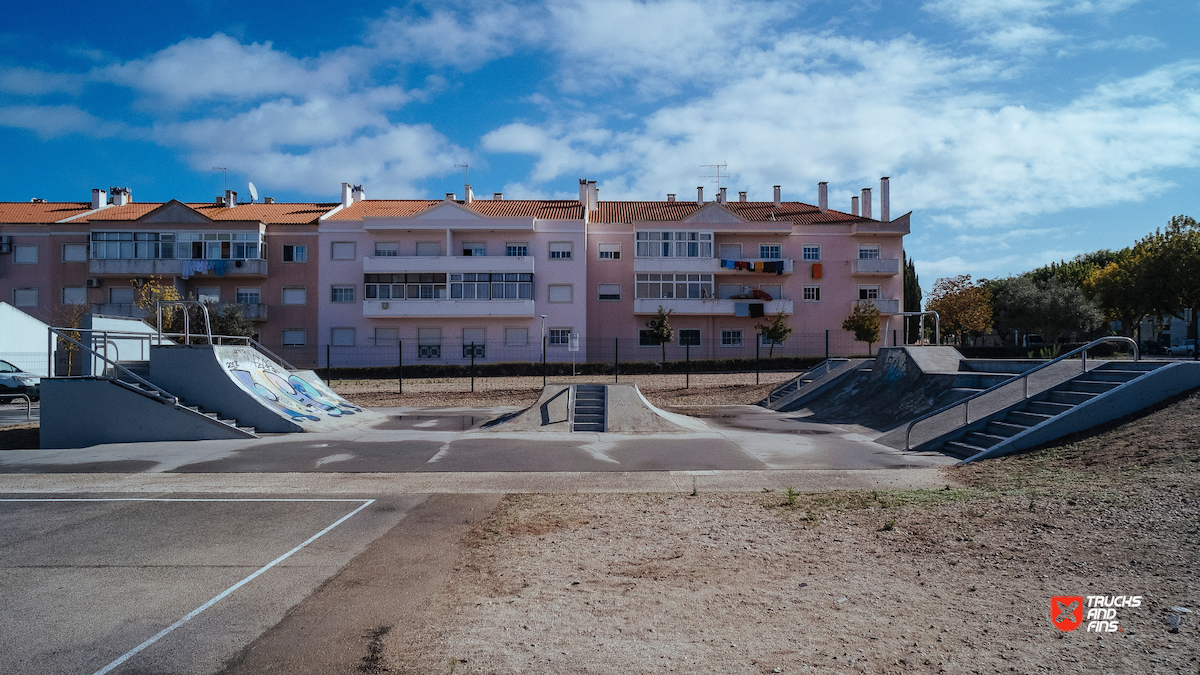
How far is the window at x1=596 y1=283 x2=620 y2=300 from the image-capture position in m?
47.8

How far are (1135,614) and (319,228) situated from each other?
160 feet

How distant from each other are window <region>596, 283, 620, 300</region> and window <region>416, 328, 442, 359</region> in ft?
37.1

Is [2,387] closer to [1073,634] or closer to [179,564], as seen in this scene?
[179,564]

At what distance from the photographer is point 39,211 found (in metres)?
49.0

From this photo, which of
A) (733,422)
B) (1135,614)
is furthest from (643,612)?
(733,422)

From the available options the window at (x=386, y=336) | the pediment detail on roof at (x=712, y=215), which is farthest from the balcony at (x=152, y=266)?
the pediment detail on roof at (x=712, y=215)

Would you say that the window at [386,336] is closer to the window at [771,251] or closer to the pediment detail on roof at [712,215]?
the pediment detail on roof at [712,215]

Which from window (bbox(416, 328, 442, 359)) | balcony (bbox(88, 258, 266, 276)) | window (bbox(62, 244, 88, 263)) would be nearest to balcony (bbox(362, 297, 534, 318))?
window (bbox(416, 328, 442, 359))

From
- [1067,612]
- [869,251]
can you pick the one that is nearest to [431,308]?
[869,251]

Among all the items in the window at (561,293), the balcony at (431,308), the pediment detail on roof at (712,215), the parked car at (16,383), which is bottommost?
the parked car at (16,383)

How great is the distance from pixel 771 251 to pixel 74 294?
48348 millimetres

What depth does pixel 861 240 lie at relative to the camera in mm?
48438

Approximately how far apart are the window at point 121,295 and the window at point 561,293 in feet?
93.4

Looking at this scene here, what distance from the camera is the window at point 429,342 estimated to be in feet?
150
